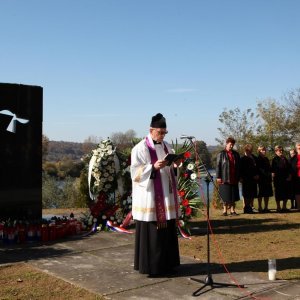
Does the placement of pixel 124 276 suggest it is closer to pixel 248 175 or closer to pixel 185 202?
pixel 185 202

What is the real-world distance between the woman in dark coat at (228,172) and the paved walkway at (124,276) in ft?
14.1

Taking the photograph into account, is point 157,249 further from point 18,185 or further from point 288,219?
point 288,219

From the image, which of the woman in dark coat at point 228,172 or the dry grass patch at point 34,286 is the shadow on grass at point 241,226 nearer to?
the woman in dark coat at point 228,172

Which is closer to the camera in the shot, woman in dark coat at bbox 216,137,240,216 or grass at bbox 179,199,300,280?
grass at bbox 179,199,300,280

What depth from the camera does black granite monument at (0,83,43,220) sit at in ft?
29.1

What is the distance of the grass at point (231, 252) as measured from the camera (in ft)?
17.3

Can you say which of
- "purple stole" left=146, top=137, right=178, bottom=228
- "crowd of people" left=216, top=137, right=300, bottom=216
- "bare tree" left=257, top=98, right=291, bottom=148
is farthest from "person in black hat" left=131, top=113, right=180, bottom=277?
"bare tree" left=257, top=98, right=291, bottom=148

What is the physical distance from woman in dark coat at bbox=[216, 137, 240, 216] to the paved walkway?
4294mm

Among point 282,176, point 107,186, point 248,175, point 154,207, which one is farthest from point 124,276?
point 282,176

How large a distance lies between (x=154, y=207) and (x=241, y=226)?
15.4 feet

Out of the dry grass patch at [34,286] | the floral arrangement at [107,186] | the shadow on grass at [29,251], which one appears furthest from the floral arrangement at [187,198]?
the dry grass patch at [34,286]

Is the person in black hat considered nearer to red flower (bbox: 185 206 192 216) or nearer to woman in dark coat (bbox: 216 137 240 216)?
red flower (bbox: 185 206 192 216)

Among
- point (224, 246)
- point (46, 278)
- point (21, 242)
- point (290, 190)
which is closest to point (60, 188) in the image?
point (290, 190)

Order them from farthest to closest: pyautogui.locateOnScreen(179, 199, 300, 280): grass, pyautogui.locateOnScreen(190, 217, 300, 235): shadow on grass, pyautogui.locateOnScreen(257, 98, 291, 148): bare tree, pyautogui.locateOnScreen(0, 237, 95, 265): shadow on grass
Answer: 1. pyautogui.locateOnScreen(257, 98, 291, 148): bare tree
2. pyautogui.locateOnScreen(190, 217, 300, 235): shadow on grass
3. pyautogui.locateOnScreen(0, 237, 95, 265): shadow on grass
4. pyautogui.locateOnScreen(179, 199, 300, 280): grass
